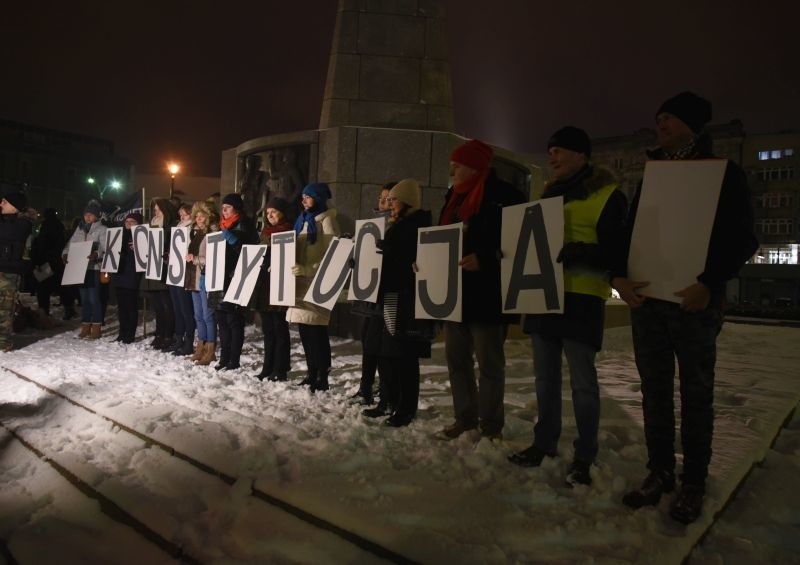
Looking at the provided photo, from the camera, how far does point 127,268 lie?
790cm

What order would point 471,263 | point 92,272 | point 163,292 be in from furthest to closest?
point 92,272
point 163,292
point 471,263

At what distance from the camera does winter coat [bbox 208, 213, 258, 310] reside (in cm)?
609

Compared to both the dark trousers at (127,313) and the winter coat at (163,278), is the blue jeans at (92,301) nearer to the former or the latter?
the dark trousers at (127,313)

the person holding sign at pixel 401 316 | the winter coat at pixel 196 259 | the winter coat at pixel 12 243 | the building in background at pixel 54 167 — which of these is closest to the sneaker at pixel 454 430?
the person holding sign at pixel 401 316

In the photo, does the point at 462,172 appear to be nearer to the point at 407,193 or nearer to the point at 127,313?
the point at 407,193

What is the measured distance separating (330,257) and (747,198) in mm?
3362

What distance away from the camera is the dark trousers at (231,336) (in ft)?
19.7

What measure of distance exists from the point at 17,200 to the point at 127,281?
64.8 inches

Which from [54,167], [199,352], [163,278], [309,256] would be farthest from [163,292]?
[54,167]

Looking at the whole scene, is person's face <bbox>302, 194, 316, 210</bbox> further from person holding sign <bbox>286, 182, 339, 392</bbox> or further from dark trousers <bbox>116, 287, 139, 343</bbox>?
dark trousers <bbox>116, 287, 139, 343</bbox>

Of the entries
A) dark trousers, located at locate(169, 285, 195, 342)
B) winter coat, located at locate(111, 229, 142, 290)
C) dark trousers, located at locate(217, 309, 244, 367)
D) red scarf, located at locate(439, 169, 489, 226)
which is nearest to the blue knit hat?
dark trousers, located at locate(217, 309, 244, 367)

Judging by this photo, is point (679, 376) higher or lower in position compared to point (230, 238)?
lower

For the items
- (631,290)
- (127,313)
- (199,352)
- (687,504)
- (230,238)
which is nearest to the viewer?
(687,504)

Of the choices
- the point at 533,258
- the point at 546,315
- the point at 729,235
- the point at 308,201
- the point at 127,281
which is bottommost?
the point at 127,281
